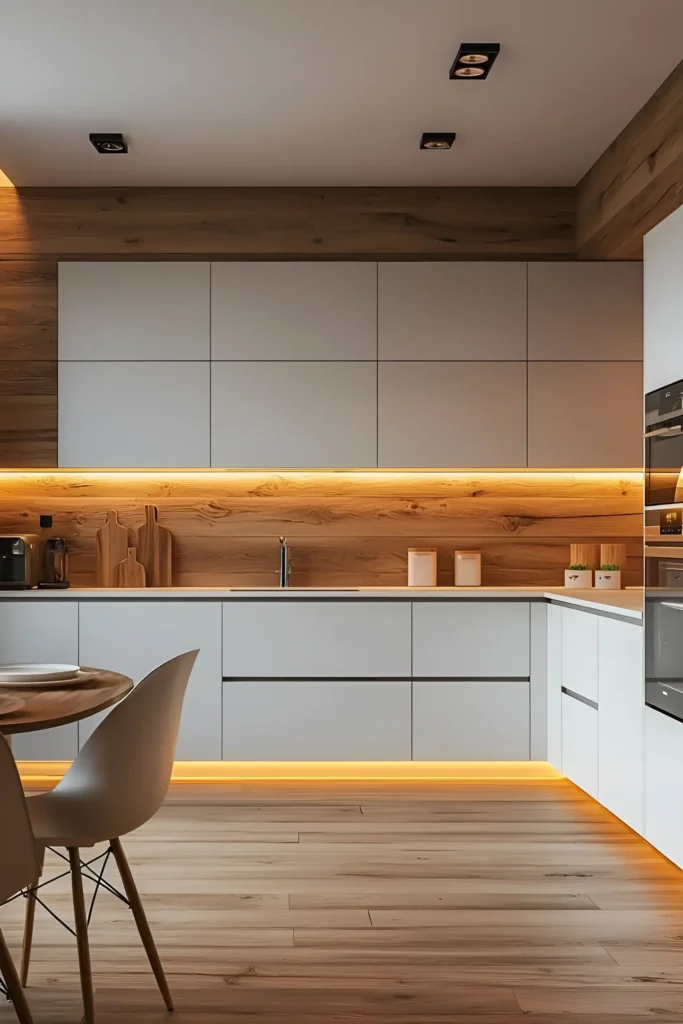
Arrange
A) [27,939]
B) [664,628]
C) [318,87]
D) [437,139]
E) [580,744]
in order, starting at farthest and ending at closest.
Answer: [437,139] → [580,744] → [318,87] → [664,628] → [27,939]

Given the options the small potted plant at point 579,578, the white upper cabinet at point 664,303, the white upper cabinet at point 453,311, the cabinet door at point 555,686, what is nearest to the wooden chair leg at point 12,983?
the white upper cabinet at point 664,303

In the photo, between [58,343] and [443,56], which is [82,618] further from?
[443,56]

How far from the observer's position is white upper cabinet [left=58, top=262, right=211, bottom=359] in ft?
15.0

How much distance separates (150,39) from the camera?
3275 mm

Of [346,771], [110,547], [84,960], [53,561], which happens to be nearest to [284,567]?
[110,547]

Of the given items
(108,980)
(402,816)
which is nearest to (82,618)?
(402,816)

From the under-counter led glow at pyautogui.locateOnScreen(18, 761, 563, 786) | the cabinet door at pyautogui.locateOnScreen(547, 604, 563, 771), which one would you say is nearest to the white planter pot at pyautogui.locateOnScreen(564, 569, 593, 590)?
the cabinet door at pyautogui.locateOnScreen(547, 604, 563, 771)

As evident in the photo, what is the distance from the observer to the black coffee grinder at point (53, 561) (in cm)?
464

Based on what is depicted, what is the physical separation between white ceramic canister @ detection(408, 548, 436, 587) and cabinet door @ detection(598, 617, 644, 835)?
1.18 m

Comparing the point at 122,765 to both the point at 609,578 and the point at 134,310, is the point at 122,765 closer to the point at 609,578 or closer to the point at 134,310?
the point at 134,310

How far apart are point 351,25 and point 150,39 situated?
681 millimetres

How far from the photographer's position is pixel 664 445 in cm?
306

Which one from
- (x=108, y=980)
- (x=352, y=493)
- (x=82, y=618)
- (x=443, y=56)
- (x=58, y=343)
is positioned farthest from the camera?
(x=352, y=493)

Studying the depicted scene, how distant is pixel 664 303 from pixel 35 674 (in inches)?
86.3
